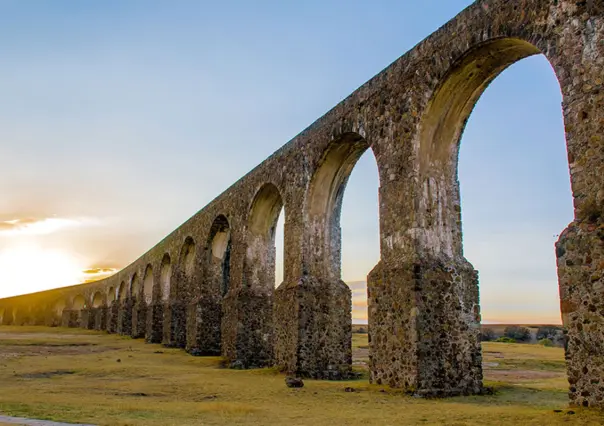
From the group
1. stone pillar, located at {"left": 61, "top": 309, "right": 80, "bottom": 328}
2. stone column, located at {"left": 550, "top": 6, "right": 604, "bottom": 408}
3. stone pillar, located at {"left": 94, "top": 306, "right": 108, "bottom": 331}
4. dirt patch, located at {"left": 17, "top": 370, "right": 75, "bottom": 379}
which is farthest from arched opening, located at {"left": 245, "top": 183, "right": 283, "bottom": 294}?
stone pillar, located at {"left": 61, "top": 309, "right": 80, "bottom": 328}

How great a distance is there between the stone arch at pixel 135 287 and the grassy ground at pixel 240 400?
62.3 ft

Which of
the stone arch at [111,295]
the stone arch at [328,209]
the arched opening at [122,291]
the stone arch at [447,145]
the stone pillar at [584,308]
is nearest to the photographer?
the stone pillar at [584,308]

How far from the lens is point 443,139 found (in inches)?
416

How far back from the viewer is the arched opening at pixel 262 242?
17469mm

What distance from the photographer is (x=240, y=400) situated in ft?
30.9

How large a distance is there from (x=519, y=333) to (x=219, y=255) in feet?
109

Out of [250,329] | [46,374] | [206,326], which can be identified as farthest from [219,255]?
[46,374]

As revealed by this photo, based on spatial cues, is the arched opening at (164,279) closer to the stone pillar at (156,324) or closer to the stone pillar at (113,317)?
the stone pillar at (156,324)

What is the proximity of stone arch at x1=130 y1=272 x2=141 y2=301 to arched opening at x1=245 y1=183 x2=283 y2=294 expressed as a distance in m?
18.7

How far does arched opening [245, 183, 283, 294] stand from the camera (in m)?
17.5

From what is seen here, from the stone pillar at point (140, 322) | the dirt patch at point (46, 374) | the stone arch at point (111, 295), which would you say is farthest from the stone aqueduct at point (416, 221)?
the stone arch at point (111, 295)

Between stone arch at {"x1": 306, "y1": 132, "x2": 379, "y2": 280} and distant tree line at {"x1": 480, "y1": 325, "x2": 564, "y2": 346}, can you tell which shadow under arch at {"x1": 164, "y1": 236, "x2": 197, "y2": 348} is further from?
distant tree line at {"x1": 480, "y1": 325, "x2": 564, "y2": 346}

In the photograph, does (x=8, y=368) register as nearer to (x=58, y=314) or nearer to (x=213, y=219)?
(x=213, y=219)

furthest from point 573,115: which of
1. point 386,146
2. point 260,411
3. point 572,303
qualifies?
point 260,411
